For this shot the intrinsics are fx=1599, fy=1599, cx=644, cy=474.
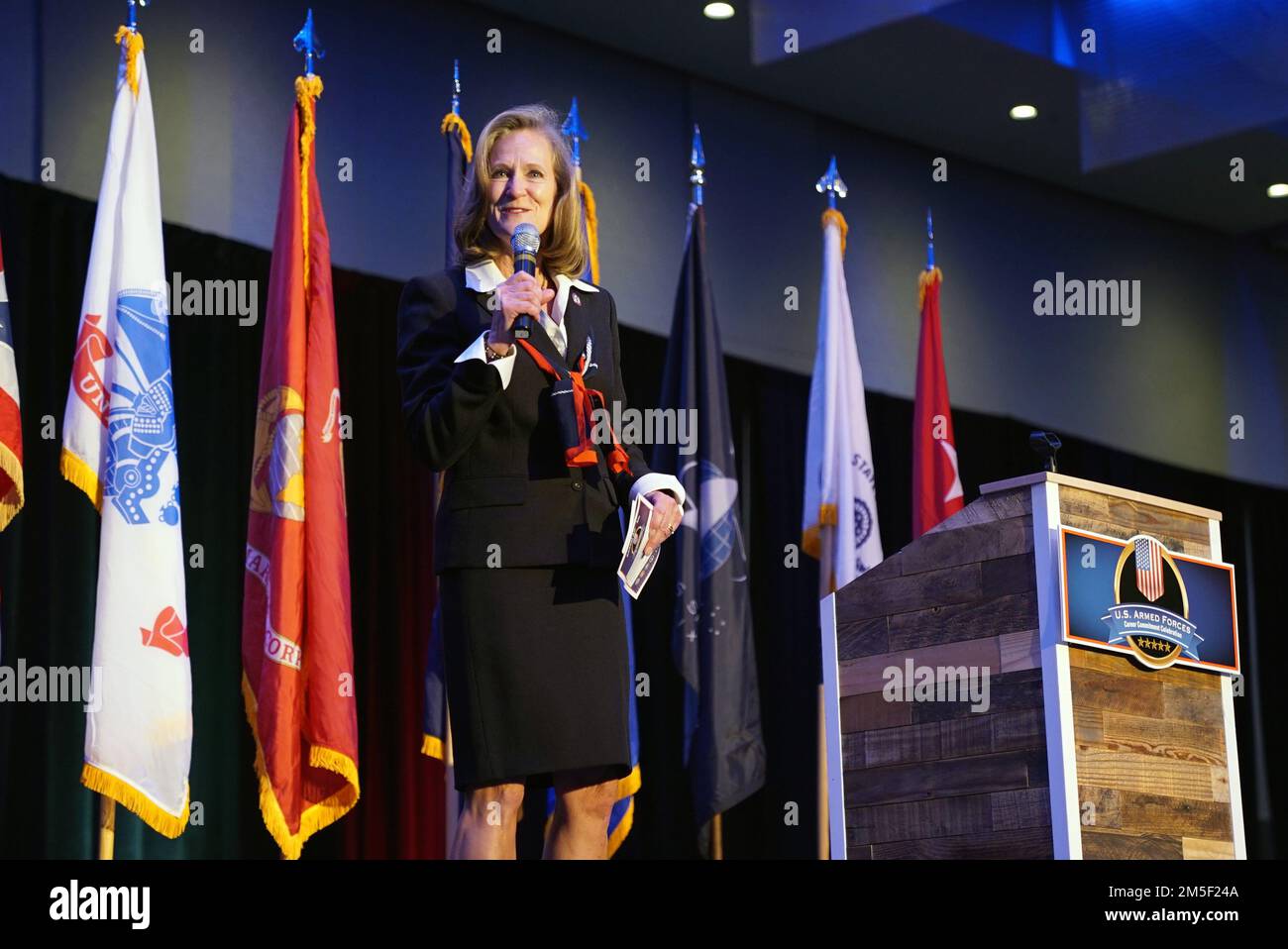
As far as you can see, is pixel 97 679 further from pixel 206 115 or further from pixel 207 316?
pixel 206 115

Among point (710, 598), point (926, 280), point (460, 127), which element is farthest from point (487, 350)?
point (926, 280)

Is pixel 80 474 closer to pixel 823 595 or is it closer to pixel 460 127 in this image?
pixel 460 127

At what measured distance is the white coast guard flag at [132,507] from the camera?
4148 millimetres

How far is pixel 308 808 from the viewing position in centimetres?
444

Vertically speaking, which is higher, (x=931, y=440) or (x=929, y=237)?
(x=929, y=237)

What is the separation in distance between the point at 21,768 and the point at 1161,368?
616 cm

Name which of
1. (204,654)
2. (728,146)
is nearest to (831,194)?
(728,146)

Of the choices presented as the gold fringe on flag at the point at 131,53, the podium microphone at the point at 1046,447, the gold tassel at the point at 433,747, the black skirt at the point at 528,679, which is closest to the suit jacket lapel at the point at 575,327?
the black skirt at the point at 528,679

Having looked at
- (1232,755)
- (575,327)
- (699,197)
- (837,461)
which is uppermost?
(699,197)

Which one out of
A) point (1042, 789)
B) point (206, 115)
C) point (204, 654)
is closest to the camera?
point (1042, 789)

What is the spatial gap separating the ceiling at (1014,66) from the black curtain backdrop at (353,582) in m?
1.15

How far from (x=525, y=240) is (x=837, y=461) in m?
3.87

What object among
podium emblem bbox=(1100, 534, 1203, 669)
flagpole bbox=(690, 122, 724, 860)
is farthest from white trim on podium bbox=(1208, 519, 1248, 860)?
flagpole bbox=(690, 122, 724, 860)
